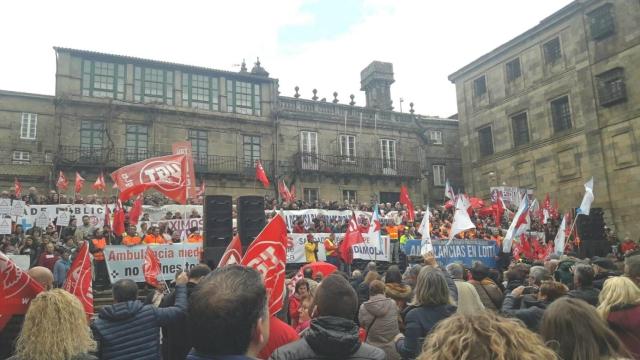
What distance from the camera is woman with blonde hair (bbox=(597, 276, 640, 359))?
3.48 m

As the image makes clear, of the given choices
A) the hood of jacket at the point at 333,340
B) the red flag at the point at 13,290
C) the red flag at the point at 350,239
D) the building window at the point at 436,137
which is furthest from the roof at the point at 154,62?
the hood of jacket at the point at 333,340

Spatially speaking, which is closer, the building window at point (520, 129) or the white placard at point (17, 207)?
the white placard at point (17, 207)

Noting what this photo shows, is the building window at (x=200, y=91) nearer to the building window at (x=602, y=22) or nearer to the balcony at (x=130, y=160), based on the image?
the balcony at (x=130, y=160)

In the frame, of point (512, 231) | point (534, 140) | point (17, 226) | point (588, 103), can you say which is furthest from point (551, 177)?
point (17, 226)

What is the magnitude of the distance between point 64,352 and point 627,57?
29.0 metres

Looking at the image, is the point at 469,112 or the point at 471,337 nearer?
the point at 471,337

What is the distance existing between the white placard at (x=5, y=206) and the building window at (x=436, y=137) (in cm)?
2869

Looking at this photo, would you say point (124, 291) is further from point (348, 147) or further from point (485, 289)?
point (348, 147)

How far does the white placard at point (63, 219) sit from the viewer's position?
1738cm

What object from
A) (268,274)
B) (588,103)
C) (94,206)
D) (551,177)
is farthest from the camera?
(551,177)

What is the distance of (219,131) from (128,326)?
25.9m

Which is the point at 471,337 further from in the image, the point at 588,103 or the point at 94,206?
the point at 588,103

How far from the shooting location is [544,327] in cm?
232

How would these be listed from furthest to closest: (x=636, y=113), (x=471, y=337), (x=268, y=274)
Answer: (x=636, y=113) → (x=268, y=274) → (x=471, y=337)
